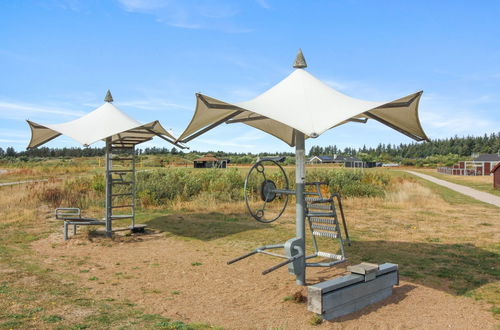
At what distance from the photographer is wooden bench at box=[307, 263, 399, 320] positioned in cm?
469

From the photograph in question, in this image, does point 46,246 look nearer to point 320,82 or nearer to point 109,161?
point 109,161

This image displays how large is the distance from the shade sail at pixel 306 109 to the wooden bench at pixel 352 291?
1.81 metres

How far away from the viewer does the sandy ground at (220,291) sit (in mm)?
4715

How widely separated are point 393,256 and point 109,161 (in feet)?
22.0

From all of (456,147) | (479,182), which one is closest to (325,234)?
(479,182)

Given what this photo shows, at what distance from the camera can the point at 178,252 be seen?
828cm

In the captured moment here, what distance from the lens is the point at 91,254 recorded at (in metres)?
8.21

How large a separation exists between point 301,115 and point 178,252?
4.30 metres

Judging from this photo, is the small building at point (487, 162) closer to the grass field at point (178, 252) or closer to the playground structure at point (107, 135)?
the grass field at point (178, 252)

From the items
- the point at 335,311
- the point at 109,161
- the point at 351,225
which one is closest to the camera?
the point at 335,311

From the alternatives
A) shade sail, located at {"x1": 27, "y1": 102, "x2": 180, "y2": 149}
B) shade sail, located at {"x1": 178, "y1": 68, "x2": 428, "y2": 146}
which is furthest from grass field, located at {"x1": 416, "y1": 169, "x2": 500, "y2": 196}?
shade sail, located at {"x1": 27, "y1": 102, "x2": 180, "y2": 149}

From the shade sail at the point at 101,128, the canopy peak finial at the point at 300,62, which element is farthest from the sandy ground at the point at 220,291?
the canopy peak finial at the point at 300,62

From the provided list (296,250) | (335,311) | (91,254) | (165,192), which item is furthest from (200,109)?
(165,192)

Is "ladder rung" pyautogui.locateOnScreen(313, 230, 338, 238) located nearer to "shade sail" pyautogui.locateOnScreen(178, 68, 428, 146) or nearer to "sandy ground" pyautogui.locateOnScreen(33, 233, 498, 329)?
"sandy ground" pyautogui.locateOnScreen(33, 233, 498, 329)
